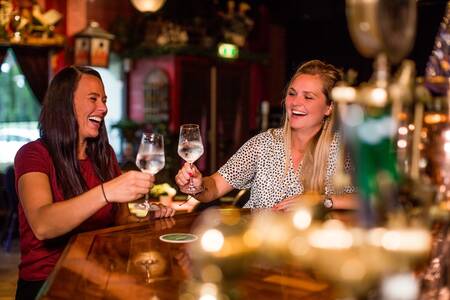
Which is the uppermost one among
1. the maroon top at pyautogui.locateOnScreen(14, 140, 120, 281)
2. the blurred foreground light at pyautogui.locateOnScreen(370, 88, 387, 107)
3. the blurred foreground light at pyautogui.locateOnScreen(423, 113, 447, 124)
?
the blurred foreground light at pyautogui.locateOnScreen(370, 88, 387, 107)

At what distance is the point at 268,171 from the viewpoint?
2.84 meters

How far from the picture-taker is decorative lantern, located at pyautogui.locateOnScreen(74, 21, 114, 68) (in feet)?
24.5

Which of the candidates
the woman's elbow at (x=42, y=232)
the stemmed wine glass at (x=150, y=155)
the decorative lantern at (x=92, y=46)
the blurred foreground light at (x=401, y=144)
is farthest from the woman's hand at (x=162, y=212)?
the decorative lantern at (x=92, y=46)

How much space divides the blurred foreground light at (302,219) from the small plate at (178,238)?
3.44ft

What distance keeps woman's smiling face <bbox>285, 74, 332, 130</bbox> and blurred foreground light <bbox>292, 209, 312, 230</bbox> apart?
180 cm

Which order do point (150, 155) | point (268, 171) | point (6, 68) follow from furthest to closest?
point (6, 68)
point (268, 171)
point (150, 155)

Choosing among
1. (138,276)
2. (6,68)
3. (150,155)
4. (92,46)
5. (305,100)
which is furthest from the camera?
(6,68)

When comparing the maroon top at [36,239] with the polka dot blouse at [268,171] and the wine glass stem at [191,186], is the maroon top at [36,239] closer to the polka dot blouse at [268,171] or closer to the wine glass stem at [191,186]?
the wine glass stem at [191,186]

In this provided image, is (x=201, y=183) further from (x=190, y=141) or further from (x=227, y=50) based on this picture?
(x=227, y=50)

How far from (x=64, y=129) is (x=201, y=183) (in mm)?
616

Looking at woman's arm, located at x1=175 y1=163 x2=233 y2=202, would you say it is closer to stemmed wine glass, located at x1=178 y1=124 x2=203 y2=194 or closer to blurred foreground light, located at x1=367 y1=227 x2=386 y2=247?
stemmed wine glass, located at x1=178 y1=124 x2=203 y2=194

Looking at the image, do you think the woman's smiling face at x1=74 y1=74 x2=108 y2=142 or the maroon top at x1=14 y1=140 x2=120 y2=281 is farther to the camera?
the woman's smiling face at x1=74 y1=74 x2=108 y2=142

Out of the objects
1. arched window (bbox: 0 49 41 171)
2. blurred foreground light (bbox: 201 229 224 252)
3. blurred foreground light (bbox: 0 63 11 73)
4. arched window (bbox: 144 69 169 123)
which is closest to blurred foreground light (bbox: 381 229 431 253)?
blurred foreground light (bbox: 201 229 224 252)

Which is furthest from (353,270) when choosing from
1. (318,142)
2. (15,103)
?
(15,103)
